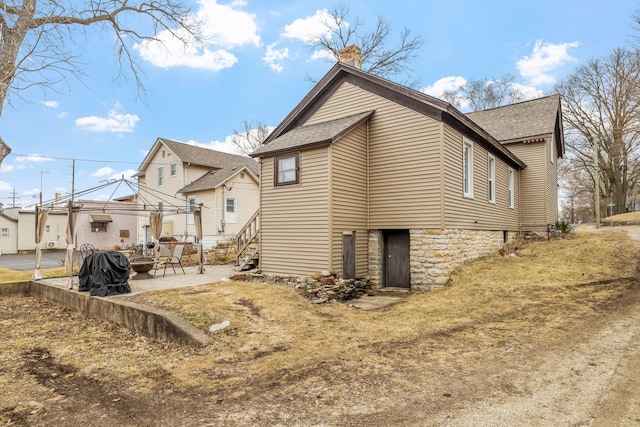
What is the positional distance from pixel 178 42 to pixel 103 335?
942 centimetres

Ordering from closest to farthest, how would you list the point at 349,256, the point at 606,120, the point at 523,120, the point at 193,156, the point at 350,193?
1. the point at 349,256
2. the point at 350,193
3. the point at 523,120
4. the point at 193,156
5. the point at 606,120

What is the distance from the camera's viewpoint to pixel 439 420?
3143mm

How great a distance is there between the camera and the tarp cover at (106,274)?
8.48 m

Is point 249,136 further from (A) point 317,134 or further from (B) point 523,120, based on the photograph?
(A) point 317,134

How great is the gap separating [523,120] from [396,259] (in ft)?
37.9

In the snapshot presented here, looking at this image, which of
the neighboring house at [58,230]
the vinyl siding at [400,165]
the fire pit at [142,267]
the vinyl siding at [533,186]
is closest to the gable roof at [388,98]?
the vinyl siding at [400,165]

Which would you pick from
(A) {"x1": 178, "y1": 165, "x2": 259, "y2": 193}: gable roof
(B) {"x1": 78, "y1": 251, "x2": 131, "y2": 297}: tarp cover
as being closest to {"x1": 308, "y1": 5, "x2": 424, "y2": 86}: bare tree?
(A) {"x1": 178, "y1": 165, "x2": 259, "y2": 193}: gable roof

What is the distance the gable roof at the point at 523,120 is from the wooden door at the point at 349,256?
10.7 metres

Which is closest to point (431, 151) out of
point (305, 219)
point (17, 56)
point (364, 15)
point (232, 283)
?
point (305, 219)

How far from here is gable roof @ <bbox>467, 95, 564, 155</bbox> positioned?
51.8 ft

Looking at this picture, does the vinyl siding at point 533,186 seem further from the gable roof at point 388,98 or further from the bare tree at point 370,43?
the bare tree at point 370,43

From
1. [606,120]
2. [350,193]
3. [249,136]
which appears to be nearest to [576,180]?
[606,120]

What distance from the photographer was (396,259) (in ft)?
35.7

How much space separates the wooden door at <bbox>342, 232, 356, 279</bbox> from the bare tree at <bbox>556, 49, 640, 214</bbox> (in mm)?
25567
